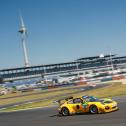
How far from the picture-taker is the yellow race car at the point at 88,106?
20.8 meters

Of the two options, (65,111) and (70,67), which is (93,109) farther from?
(70,67)

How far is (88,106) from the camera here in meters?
21.7

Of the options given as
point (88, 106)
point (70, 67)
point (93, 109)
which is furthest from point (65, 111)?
point (70, 67)

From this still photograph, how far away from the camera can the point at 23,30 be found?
638 ft

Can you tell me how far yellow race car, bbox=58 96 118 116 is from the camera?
2080 cm

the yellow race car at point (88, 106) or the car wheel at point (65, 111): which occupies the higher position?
the yellow race car at point (88, 106)

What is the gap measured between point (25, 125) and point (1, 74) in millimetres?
121973

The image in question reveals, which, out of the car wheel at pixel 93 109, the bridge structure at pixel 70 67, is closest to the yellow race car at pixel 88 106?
the car wheel at pixel 93 109

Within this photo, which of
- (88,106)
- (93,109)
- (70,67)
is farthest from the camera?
(70,67)

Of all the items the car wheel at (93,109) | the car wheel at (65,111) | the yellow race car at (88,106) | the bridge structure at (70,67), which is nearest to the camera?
the yellow race car at (88,106)

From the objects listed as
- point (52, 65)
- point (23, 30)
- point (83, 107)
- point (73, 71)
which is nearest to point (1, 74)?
point (52, 65)

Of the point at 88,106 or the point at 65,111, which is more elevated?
the point at 88,106

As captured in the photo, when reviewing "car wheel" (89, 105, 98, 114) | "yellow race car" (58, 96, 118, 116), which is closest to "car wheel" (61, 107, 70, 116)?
"yellow race car" (58, 96, 118, 116)

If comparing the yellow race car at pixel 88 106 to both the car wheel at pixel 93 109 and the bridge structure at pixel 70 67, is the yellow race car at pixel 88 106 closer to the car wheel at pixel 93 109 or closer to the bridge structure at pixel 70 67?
the car wheel at pixel 93 109
